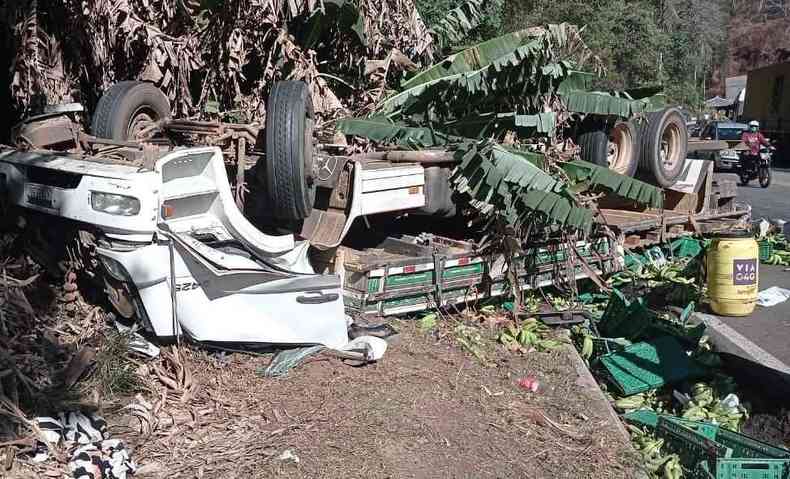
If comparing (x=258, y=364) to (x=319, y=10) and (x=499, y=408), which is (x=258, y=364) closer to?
(x=499, y=408)

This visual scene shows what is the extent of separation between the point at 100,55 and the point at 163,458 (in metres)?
5.70

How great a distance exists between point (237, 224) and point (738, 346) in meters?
4.39

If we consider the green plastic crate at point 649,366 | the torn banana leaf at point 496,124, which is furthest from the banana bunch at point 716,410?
the torn banana leaf at point 496,124

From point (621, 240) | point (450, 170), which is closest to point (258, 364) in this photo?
point (450, 170)

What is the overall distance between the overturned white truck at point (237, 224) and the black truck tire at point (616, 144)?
5.36 feet

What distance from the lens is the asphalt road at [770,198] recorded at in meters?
14.2

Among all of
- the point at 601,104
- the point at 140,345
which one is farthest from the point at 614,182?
the point at 140,345

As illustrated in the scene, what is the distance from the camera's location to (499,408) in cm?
498

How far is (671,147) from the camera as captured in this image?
9797 mm

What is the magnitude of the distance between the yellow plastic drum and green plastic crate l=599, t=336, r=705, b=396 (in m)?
1.39

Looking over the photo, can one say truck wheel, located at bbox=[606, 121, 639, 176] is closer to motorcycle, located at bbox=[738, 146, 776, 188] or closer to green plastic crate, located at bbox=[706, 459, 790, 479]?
green plastic crate, located at bbox=[706, 459, 790, 479]

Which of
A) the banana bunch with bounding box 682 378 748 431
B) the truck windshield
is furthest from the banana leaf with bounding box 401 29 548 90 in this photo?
the truck windshield

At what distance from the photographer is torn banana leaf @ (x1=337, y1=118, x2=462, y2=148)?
283 inches

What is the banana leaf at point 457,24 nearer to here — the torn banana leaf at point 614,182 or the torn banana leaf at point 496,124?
the torn banana leaf at point 496,124
